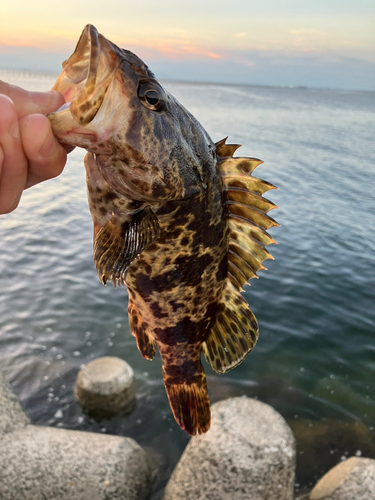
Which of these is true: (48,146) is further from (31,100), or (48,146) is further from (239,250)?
(239,250)

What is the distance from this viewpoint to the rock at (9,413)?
6922 mm

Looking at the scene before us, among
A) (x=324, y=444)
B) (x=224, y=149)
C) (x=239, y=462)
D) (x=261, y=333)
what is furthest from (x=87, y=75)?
(x=261, y=333)

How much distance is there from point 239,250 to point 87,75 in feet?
5.70

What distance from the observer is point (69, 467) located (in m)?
6.23

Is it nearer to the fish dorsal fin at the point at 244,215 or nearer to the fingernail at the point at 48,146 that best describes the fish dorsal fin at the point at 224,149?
the fish dorsal fin at the point at 244,215

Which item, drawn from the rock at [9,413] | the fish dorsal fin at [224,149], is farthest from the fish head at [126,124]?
the rock at [9,413]

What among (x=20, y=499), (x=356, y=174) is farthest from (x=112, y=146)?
(x=356, y=174)

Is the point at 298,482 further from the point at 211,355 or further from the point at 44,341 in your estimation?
the point at 44,341

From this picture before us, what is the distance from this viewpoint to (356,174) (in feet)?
92.4

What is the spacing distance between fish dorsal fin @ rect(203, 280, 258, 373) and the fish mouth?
1.83 meters

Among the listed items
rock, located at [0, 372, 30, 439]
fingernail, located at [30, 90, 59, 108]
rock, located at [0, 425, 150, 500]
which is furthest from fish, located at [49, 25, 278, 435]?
rock, located at [0, 372, 30, 439]

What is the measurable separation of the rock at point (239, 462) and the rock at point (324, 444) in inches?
82.6

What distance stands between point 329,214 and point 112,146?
18808 millimetres

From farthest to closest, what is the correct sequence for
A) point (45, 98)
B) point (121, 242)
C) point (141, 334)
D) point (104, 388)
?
1. point (104, 388)
2. point (141, 334)
3. point (121, 242)
4. point (45, 98)
